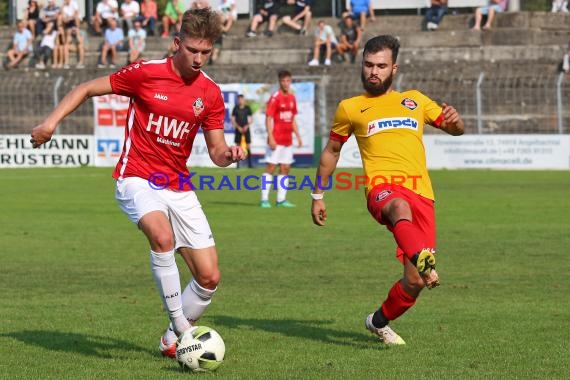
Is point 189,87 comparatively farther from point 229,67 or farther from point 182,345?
point 229,67

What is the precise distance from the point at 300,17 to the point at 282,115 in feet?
55.3

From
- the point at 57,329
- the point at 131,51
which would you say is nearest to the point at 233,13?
the point at 131,51

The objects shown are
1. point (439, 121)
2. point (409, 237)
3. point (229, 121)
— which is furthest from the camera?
point (229, 121)

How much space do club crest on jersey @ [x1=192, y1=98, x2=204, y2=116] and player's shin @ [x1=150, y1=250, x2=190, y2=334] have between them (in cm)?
101

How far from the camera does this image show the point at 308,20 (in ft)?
124

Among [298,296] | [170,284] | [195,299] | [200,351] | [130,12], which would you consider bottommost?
[298,296]

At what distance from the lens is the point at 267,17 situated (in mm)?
38562

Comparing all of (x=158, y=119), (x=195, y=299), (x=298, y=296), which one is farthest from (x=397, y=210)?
(x=298, y=296)

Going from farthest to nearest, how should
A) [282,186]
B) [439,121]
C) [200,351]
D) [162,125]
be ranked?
[282,186] → [439,121] → [162,125] → [200,351]

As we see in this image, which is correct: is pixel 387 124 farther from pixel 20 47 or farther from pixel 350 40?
pixel 20 47

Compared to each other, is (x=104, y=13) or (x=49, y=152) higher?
(x=104, y=13)

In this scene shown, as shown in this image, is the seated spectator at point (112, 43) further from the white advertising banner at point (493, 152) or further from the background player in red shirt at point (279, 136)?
the background player in red shirt at point (279, 136)

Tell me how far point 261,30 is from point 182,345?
31965 mm

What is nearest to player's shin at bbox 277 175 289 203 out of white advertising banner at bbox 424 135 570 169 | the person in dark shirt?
the person in dark shirt
